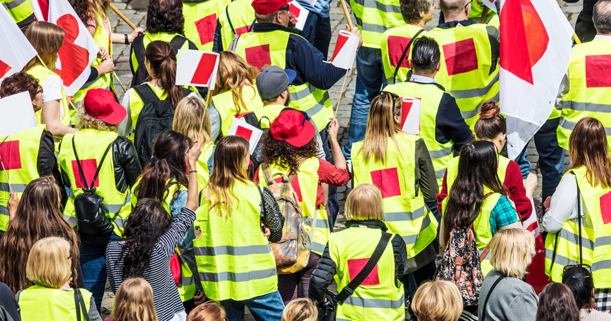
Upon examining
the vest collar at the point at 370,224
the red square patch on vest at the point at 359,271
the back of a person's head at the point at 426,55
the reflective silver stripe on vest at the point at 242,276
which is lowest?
the reflective silver stripe on vest at the point at 242,276

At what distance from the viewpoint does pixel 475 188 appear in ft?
16.2

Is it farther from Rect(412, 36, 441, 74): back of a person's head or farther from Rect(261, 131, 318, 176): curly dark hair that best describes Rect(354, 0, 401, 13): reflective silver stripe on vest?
Rect(261, 131, 318, 176): curly dark hair

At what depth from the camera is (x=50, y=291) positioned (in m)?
Result: 4.27

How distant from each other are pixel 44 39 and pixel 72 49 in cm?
62

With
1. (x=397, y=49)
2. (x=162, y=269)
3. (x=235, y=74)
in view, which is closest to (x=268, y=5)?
(x=235, y=74)

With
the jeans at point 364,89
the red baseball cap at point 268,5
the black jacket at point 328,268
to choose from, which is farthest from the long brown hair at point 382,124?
the jeans at point 364,89

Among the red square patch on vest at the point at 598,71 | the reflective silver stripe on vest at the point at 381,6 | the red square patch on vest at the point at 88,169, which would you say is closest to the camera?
the red square patch on vest at the point at 88,169

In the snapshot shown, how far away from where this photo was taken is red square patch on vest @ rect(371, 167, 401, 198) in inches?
206

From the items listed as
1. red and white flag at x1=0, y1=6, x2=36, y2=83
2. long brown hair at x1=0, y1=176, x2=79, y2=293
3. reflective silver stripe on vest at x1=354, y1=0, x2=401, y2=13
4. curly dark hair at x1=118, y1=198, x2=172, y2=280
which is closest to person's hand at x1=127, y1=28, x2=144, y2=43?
red and white flag at x1=0, y1=6, x2=36, y2=83

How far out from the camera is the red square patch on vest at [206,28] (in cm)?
780

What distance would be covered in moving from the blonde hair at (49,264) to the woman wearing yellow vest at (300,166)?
4.65ft

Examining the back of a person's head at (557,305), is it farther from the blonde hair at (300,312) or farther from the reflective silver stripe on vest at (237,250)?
the reflective silver stripe on vest at (237,250)

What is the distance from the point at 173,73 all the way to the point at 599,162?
11.3ft

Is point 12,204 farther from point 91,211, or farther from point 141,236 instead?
point 141,236
